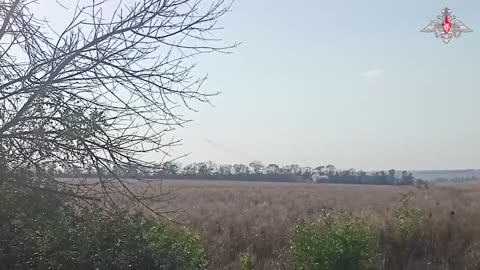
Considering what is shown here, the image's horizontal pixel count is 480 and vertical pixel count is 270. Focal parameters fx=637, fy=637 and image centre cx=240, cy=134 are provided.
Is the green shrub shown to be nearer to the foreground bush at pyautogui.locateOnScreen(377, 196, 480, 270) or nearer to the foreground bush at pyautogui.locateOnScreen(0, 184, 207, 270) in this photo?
the foreground bush at pyautogui.locateOnScreen(377, 196, 480, 270)

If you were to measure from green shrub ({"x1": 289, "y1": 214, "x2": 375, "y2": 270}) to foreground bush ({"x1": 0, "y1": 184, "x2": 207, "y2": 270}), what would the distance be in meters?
3.19

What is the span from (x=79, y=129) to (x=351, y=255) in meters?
5.12

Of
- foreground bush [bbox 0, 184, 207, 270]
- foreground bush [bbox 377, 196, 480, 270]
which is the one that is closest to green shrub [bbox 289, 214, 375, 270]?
foreground bush [bbox 377, 196, 480, 270]

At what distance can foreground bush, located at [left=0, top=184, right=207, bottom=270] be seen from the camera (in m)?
5.98

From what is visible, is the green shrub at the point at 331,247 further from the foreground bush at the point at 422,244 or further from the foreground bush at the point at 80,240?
the foreground bush at the point at 80,240

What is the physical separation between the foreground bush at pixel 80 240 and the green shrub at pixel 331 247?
126 inches

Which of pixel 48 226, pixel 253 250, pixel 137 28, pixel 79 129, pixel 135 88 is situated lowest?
pixel 253 250

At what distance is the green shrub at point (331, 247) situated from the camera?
905 centimetres

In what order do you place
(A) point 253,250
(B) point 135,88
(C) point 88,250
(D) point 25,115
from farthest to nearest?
(A) point 253,250, (C) point 88,250, (B) point 135,88, (D) point 25,115

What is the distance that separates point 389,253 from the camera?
12242mm

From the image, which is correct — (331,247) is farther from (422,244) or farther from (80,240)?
(422,244)

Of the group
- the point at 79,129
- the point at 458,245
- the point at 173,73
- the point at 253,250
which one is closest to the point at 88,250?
the point at 79,129

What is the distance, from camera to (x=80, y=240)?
239 inches

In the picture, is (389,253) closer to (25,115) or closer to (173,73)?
(173,73)
